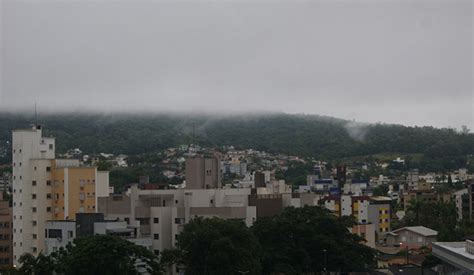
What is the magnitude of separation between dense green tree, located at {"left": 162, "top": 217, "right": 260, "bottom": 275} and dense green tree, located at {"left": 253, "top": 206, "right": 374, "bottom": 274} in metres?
3.96

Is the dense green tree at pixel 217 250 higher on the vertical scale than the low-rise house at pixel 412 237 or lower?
higher

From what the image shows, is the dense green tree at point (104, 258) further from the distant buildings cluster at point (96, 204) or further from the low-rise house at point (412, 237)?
the low-rise house at point (412, 237)

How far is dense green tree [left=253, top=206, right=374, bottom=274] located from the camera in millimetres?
56200

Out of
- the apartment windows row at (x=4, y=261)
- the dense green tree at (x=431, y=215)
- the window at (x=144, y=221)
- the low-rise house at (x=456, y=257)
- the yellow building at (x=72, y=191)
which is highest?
the yellow building at (x=72, y=191)

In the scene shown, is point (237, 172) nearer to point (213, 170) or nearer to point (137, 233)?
point (213, 170)

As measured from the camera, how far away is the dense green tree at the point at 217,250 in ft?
164

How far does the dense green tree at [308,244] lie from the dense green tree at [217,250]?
3.96 meters

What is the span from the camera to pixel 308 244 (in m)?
58.4

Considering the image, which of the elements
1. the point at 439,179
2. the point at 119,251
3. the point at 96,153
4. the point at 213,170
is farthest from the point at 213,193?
the point at 96,153

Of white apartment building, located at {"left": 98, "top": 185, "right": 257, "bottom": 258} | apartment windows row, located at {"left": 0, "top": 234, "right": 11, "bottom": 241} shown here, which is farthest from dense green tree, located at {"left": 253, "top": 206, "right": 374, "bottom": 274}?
apartment windows row, located at {"left": 0, "top": 234, "right": 11, "bottom": 241}

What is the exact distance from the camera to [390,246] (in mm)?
82625

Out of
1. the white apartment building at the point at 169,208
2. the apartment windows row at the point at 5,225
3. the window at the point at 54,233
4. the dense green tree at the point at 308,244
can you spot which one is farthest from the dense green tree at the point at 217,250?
the apartment windows row at the point at 5,225

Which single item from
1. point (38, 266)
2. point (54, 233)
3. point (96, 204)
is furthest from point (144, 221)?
point (38, 266)

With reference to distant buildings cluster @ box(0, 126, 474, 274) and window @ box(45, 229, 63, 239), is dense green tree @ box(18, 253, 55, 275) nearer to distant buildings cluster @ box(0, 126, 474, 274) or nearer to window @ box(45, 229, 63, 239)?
distant buildings cluster @ box(0, 126, 474, 274)
